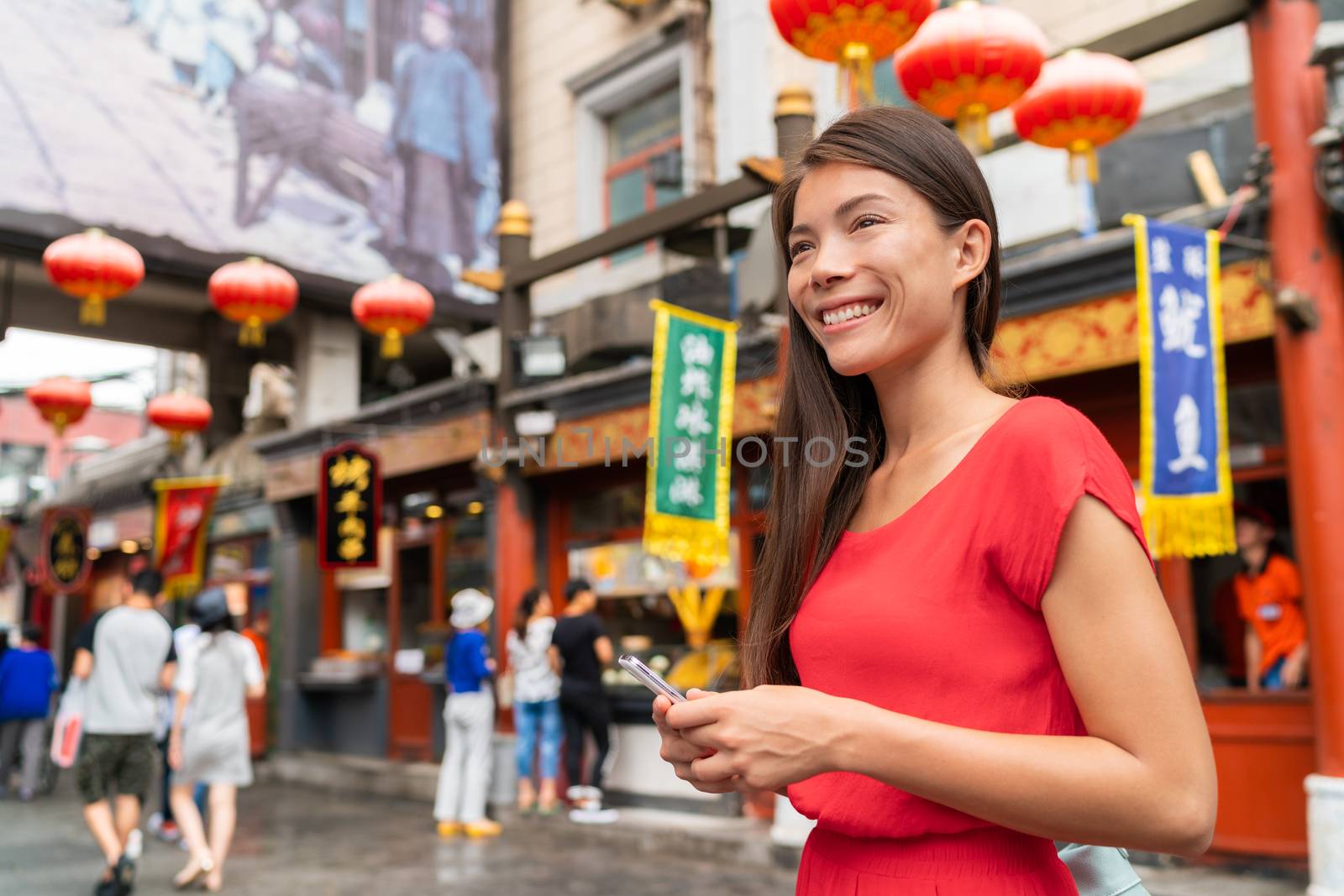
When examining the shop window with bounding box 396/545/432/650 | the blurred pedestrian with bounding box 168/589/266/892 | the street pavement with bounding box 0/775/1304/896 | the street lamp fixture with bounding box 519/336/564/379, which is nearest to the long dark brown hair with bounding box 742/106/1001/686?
the street pavement with bounding box 0/775/1304/896

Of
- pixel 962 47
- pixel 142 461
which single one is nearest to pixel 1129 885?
pixel 962 47

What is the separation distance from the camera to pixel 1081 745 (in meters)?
1.10

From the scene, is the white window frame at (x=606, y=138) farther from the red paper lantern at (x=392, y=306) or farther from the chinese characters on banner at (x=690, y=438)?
the chinese characters on banner at (x=690, y=438)

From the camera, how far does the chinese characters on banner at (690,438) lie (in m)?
7.87

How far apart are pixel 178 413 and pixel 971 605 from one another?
13.7 meters

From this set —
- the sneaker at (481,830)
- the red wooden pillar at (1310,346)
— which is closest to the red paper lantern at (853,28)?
the red wooden pillar at (1310,346)

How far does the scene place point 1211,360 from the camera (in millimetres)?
6379

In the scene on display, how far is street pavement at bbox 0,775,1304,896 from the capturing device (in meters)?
7.22

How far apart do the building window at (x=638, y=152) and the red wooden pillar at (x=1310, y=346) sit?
6.71 metres

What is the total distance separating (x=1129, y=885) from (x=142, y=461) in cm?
2145

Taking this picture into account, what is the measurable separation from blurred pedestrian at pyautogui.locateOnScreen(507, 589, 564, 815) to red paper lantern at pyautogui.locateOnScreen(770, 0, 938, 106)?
5803mm

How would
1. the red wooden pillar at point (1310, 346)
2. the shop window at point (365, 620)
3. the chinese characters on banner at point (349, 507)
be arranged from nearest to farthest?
the red wooden pillar at point (1310, 346) < the chinese characters on banner at point (349, 507) < the shop window at point (365, 620)

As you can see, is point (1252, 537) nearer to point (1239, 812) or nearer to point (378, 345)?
point (1239, 812)

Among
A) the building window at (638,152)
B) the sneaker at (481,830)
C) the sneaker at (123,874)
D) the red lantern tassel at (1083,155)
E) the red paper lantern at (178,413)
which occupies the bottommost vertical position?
the sneaker at (481,830)
